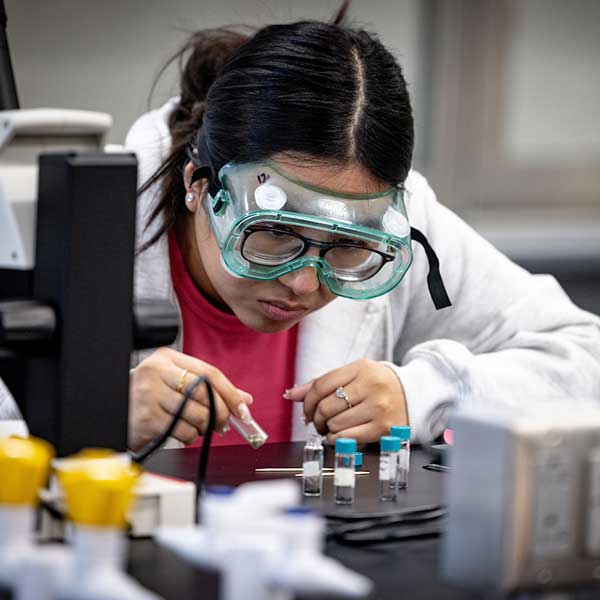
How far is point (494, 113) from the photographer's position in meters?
3.59

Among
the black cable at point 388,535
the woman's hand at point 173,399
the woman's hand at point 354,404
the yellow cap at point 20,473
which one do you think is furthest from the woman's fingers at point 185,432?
the yellow cap at point 20,473

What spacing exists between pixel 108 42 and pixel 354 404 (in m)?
1.92

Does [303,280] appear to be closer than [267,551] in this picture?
No

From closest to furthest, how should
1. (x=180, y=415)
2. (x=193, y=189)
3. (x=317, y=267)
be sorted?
(x=180, y=415), (x=317, y=267), (x=193, y=189)

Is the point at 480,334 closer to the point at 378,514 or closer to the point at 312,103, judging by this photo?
the point at 312,103

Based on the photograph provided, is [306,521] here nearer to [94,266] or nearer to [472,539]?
[472,539]

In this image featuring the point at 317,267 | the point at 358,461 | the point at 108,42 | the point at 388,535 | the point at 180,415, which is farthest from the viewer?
the point at 108,42

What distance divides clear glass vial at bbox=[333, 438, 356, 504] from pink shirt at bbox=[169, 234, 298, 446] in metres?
0.72

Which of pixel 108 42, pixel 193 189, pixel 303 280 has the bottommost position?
pixel 303 280

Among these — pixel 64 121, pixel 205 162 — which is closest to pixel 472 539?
pixel 64 121

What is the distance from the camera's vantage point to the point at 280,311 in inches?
61.8

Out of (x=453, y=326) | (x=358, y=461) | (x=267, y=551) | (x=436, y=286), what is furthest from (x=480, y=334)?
(x=267, y=551)

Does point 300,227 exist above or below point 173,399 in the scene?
above

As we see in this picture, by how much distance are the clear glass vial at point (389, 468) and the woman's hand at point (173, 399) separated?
258 mm
